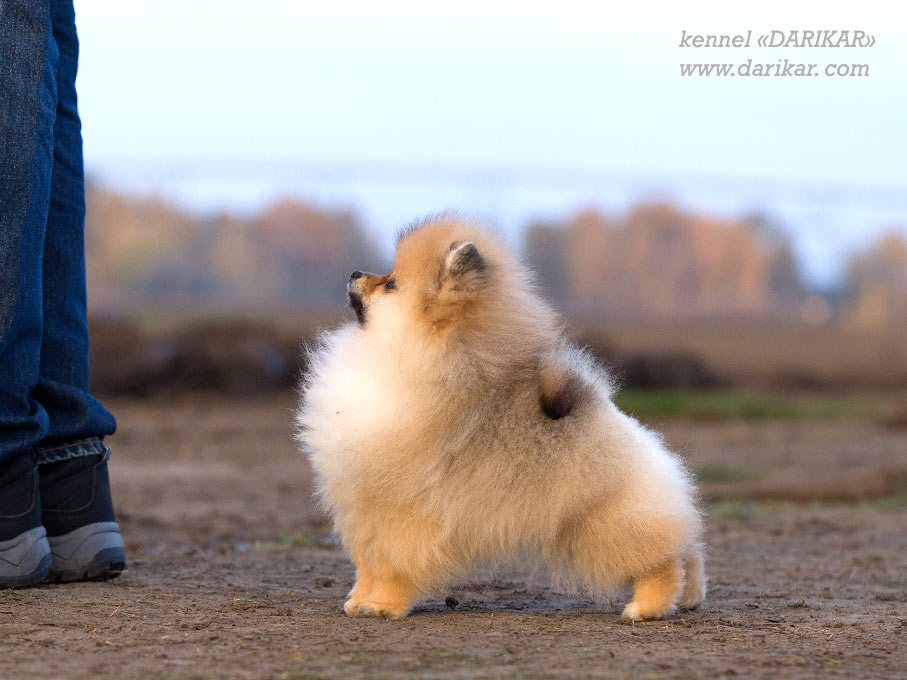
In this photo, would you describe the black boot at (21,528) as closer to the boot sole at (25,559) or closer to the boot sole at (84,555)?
the boot sole at (25,559)

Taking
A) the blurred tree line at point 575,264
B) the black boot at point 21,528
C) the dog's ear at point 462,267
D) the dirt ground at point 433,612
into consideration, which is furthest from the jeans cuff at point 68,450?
the blurred tree line at point 575,264

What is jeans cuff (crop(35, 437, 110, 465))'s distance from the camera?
4.14 meters

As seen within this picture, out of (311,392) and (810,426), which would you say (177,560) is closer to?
(311,392)

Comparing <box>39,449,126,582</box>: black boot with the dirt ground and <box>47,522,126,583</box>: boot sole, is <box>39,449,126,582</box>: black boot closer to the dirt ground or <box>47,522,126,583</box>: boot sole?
<box>47,522,126,583</box>: boot sole

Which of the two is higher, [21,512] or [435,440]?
[435,440]

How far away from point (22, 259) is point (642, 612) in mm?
2498

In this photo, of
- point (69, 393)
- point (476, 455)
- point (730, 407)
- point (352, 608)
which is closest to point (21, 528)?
point (69, 393)

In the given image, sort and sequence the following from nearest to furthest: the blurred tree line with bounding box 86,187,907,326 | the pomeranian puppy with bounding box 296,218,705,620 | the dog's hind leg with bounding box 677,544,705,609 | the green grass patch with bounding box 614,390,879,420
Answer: the pomeranian puppy with bounding box 296,218,705,620
the dog's hind leg with bounding box 677,544,705,609
the green grass patch with bounding box 614,390,879,420
the blurred tree line with bounding box 86,187,907,326

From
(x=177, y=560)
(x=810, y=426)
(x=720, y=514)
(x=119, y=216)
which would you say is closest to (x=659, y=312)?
(x=810, y=426)

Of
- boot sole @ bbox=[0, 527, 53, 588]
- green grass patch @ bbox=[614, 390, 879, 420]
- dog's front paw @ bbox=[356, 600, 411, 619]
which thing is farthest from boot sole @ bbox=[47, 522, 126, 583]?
green grass patch @ bbox=[614, 390, 879, 420]

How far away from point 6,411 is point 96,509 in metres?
0.59

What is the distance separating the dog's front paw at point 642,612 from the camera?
3736mm

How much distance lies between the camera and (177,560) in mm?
5004

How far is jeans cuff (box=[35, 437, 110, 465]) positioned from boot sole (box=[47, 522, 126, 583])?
0.91 feet
